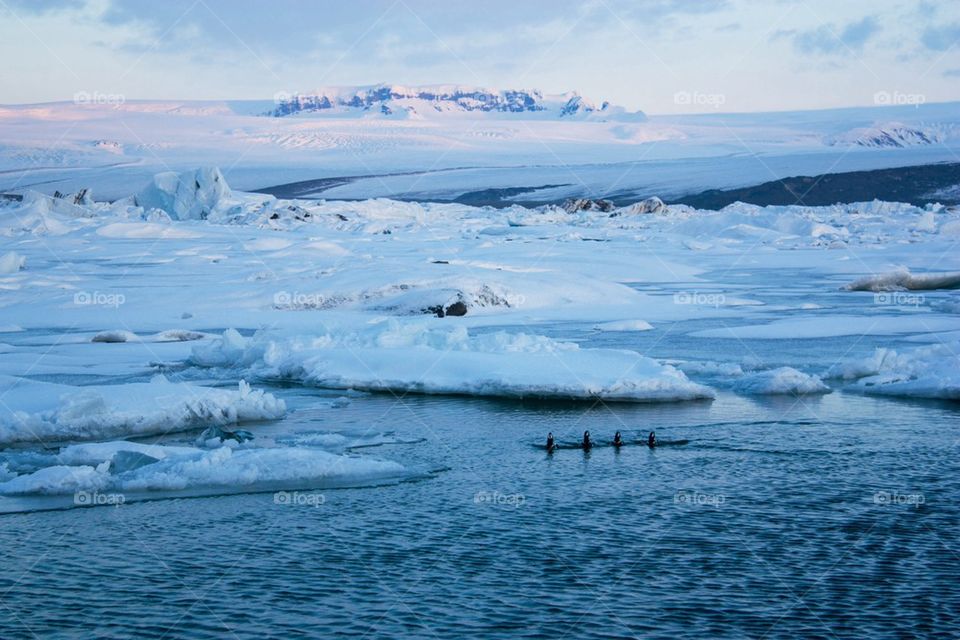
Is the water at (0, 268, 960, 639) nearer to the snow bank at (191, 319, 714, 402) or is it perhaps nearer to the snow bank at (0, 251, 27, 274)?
the snow bank at (191, 319, 714, 402)

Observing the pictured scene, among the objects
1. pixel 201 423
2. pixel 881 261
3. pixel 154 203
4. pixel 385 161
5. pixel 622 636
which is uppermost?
pixel 385 161

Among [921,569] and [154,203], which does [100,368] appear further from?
[154,203]

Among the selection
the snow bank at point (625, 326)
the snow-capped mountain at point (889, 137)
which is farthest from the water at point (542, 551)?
the snow-capped mountain at point (889, 137)

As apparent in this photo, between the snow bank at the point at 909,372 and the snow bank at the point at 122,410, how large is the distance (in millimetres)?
8556

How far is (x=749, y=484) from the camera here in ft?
35.5

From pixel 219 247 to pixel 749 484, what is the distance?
34010mm

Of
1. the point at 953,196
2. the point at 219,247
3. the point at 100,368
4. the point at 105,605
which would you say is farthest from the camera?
the point at 953,196

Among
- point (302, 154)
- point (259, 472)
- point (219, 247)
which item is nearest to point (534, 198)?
point (302, 154)

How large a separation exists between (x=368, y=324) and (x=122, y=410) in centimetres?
803
